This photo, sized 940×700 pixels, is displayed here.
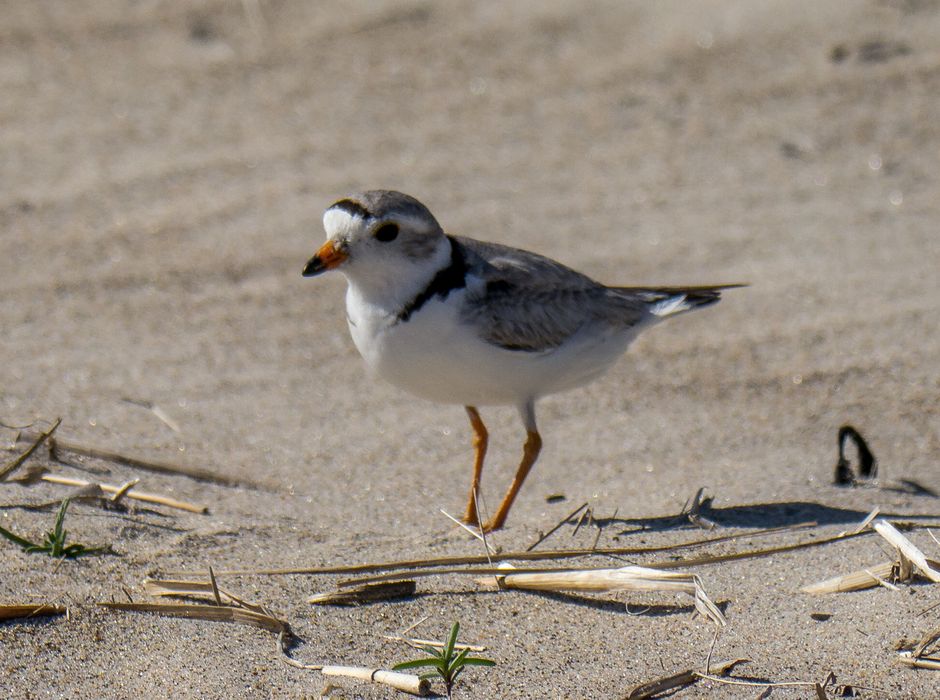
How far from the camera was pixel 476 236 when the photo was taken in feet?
20.8

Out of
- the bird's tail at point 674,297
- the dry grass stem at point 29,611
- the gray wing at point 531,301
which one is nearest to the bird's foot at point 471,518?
the gray wing at point 531,301

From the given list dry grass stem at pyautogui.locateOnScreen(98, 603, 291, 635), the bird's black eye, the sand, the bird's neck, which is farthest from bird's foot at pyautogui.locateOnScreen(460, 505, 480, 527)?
dry grass stem at pyautogui.locateOnScreen(98, 603, 291, 635)

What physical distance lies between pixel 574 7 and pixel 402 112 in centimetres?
135

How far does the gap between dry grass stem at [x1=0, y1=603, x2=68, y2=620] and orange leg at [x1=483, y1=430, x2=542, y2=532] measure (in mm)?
1353

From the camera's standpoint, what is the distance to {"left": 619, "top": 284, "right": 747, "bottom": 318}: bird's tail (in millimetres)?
4562

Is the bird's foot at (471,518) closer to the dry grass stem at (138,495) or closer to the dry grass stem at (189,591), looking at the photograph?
the dry grass stem at (138,495)

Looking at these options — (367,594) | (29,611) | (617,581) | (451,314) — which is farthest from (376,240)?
(29,611)

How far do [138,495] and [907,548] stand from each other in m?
2.13

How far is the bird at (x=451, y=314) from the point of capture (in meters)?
3.89

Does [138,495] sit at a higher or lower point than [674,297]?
lower

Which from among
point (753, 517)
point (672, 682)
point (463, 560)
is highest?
point (463, 560)

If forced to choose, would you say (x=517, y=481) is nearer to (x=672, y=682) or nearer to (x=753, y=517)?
(x=753, y=517)

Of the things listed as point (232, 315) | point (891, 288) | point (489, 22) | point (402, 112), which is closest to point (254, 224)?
point (232, 315)

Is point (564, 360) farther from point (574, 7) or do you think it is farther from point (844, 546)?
point (574, 7)
